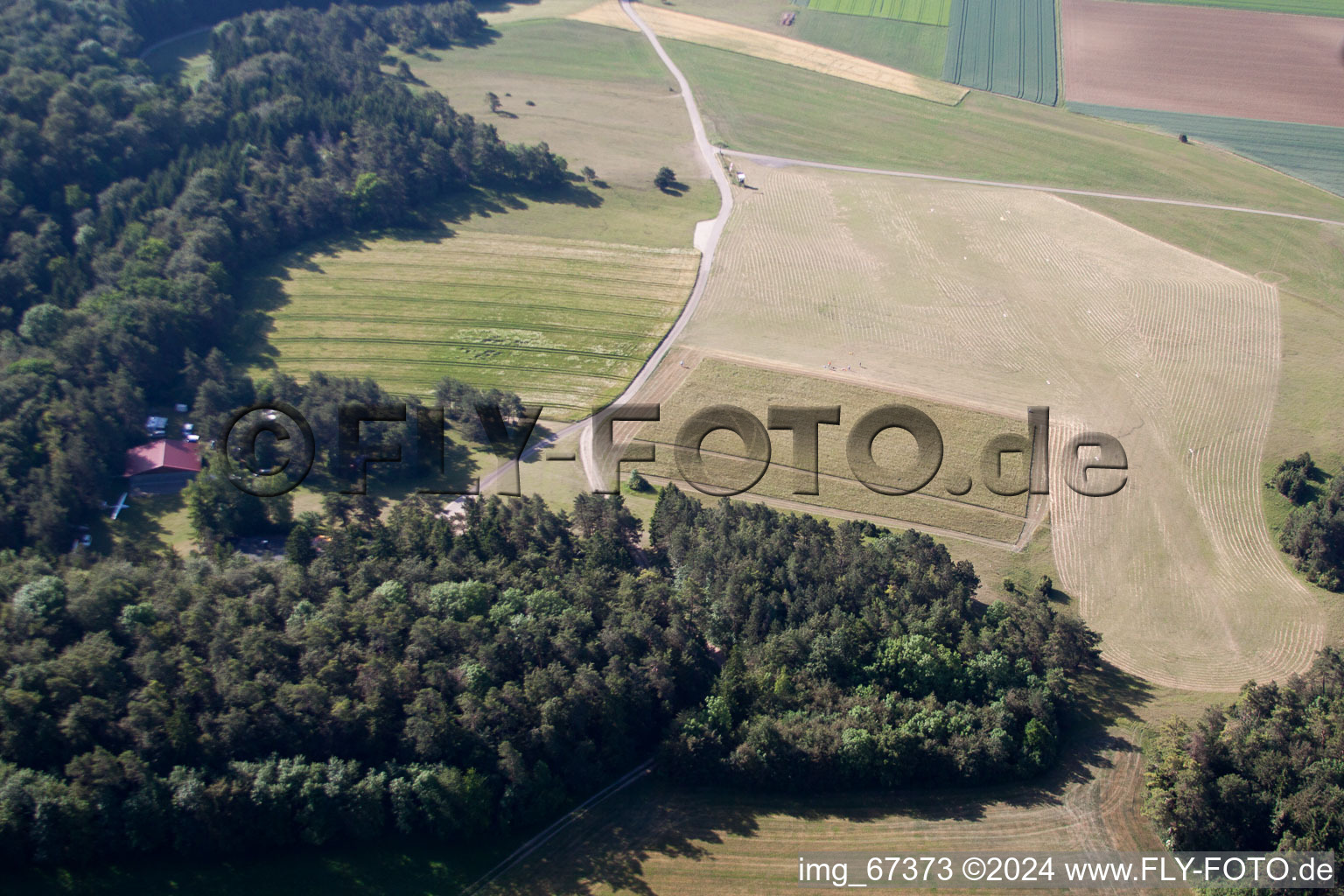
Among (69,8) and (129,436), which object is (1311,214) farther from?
(69,8)

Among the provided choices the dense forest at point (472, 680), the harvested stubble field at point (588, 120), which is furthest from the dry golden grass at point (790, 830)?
the harvested stubble field at point (588, 120)

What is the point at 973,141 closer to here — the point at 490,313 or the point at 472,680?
the point at 490,313

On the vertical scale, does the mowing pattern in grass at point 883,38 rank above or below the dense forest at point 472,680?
above

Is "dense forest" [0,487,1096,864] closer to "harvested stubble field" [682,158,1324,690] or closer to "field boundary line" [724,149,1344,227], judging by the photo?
"harvested stubble field" [682,158,1324,690]

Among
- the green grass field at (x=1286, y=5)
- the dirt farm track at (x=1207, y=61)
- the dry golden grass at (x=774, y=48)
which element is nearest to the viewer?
the dirt farm track at (x=1207, y=61)

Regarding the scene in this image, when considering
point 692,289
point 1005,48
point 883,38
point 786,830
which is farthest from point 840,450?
point 883,38

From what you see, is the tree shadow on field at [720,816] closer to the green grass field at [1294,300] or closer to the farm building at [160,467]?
the green grass field at [1294,300]

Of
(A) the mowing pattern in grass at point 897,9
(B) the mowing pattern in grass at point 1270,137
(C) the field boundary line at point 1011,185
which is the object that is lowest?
(C) the field boundary line at point 1011,185
